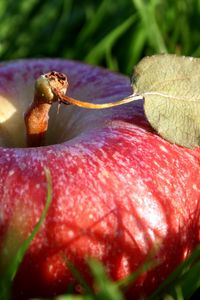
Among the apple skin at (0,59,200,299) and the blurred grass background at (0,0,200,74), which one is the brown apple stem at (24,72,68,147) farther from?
the blurred grass background at (0,0,200,74)

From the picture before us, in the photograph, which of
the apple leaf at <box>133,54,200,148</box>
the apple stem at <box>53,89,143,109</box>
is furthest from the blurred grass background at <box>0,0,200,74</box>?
the apple stem at <box>53,89,143,109</box>

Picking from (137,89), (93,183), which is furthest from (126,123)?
(93,183)

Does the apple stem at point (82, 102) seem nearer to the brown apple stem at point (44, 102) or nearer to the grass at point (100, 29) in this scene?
the brown apple stem at point (44, 102)

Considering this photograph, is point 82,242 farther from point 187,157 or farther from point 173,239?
point 187,157

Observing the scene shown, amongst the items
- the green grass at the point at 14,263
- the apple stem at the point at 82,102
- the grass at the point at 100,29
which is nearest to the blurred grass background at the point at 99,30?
the grass at the point at 100,29

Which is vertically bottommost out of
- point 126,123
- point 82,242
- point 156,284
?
point 156,284

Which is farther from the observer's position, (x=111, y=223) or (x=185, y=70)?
(x=185, y=70)
